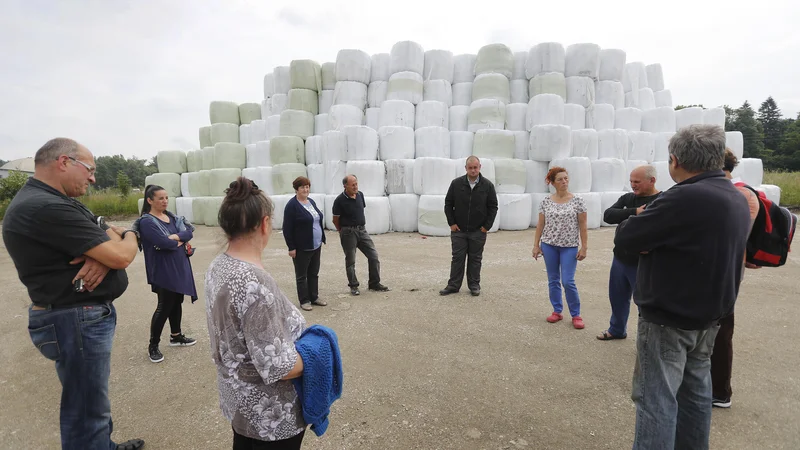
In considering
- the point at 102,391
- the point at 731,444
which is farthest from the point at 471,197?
the point at 102,391

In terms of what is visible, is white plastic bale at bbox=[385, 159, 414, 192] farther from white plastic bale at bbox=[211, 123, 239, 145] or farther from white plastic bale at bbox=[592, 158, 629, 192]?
white plastic bale at bbox=[211, 123, 239, 145]

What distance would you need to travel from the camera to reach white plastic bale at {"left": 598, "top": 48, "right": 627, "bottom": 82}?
519 inches

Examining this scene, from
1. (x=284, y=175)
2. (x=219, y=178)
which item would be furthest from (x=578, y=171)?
(x=219, y=178)

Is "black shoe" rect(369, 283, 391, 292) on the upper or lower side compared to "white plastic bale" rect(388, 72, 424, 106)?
lower

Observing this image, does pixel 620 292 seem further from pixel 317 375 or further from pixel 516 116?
pixel 516 116

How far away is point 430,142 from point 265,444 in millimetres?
11346

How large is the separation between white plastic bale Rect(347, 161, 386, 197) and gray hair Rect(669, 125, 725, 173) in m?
9.70

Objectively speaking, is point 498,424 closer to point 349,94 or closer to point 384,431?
point 384,431

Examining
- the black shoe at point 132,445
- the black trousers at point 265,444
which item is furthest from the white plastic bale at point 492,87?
the black trousers at point 265,444

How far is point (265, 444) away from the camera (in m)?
1.36

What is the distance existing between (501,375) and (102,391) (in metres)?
2.53

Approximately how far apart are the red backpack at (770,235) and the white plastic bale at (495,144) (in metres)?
9.90

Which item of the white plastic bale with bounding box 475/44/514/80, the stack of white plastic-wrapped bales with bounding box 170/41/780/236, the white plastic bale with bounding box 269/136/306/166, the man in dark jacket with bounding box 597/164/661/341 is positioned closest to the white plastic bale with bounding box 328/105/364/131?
the stack of white plastic-wrapped bales with bounding box 170/41/780/236

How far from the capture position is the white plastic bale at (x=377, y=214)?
36.3 feet
